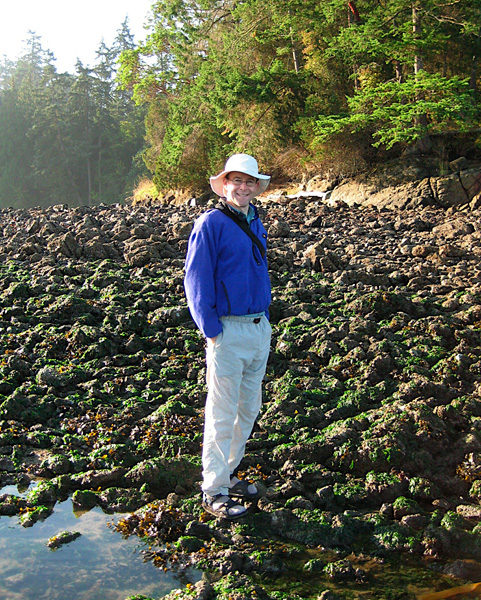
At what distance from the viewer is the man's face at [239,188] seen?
355cm

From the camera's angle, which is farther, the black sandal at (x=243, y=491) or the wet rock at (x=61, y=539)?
the black sandal at (x=243, y=491)

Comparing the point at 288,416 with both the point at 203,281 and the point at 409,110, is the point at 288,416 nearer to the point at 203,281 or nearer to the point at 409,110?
the point at 203,281

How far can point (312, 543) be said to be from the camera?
11.6ft

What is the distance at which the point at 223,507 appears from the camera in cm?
365

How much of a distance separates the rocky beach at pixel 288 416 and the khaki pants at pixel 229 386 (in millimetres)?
369

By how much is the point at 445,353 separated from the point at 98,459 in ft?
10.2

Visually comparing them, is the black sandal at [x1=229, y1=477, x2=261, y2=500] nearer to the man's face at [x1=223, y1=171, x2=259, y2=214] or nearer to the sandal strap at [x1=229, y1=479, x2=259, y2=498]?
the sandal strap at [x1=229, y1=479, x2=259, y2=498]

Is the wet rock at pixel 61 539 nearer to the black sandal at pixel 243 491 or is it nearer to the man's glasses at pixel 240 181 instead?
the black sandal at pixel 243 491

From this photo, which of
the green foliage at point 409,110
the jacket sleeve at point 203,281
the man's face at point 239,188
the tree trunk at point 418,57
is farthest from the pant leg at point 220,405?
the tree trunk at point 418,57

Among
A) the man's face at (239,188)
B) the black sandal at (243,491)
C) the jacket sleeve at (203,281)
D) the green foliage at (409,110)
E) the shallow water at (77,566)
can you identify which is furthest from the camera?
the green foliage at (409,110)

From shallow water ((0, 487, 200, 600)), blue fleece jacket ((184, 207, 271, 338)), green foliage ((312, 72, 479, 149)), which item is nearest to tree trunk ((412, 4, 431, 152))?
green foliage ((312, 72, 479, 149))

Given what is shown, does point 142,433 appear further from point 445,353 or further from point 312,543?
point 445,353

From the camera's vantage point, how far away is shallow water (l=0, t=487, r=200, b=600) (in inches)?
124

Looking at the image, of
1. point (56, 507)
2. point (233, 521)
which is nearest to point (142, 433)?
point (56, 507)
